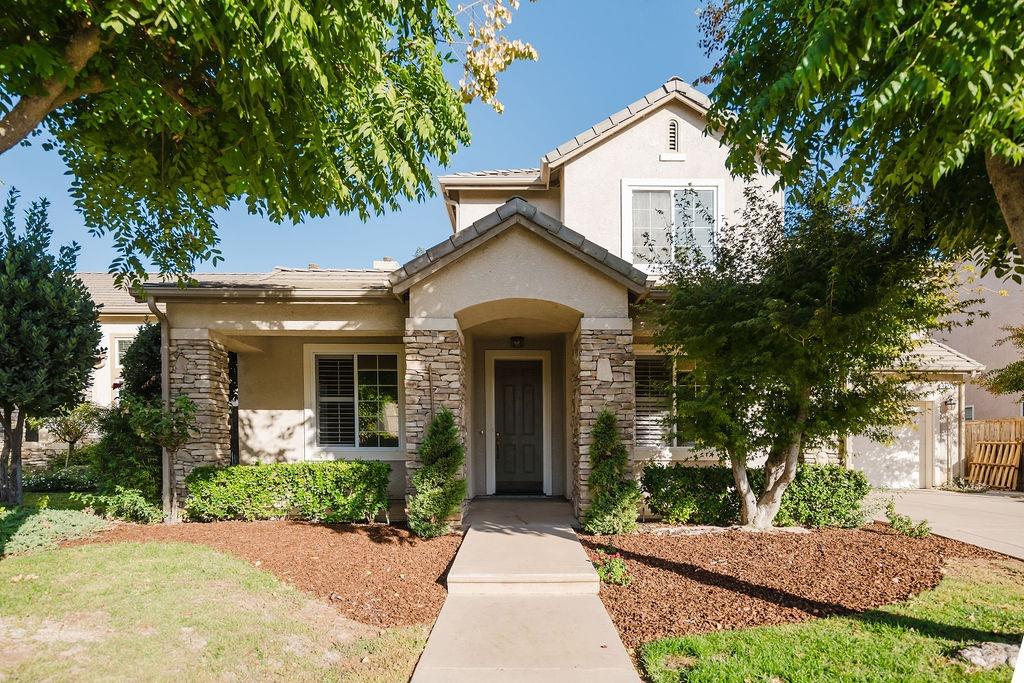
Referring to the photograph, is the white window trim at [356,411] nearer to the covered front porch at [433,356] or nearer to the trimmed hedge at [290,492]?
the covered front porch at [433,356]

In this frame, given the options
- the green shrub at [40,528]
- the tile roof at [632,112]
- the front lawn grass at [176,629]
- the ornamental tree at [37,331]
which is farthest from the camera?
the tile roof at [632,112]

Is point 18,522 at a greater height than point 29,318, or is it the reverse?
point 29,318

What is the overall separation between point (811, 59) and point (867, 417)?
522cm

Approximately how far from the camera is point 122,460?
809 cm

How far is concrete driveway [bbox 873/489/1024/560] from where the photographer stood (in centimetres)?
745

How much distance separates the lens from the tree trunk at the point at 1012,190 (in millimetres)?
3821

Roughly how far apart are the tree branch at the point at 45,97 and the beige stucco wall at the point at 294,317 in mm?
4271

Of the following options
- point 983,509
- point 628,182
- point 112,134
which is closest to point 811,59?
point 112,134

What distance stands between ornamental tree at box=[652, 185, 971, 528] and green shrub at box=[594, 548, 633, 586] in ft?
7.33

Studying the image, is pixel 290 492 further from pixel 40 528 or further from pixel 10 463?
pixel 10 463

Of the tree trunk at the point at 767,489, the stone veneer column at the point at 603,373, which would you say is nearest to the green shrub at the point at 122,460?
the stone veneer column at the point at 603,373

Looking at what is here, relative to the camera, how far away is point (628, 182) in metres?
10.5

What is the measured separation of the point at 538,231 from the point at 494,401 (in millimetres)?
3990

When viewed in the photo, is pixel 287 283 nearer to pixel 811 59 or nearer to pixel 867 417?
pixel 811 59
